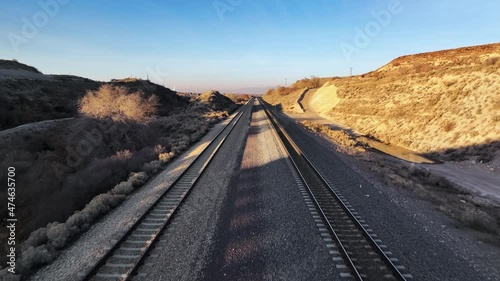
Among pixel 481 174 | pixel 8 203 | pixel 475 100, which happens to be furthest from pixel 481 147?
pixel 8 203

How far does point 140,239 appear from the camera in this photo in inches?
340

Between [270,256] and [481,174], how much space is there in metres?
21.7

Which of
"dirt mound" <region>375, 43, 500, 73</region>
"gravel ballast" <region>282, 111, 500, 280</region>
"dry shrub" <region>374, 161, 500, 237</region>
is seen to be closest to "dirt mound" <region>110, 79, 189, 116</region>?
"dirt mound" <region>375, 43, 500, 73</region>

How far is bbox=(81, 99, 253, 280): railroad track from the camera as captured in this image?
703cm

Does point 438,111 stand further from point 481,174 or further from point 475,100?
point 481,174

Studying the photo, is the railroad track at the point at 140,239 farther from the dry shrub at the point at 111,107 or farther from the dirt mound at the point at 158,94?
the dirt mound at the point at 158,94

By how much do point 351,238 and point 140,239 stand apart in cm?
653

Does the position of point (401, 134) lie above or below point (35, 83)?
below

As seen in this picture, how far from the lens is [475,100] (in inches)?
1184

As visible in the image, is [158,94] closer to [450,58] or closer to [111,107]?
[111,107]

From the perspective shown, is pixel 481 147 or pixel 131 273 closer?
pixel 131 273

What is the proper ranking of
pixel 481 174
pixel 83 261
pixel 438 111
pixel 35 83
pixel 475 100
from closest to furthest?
pixel 83 261
pixel 481 174
pixel 475 100
pixel 438 111
pixel 35 83

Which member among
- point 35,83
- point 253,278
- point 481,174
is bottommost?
point 481,174

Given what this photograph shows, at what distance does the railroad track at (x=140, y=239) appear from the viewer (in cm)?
703
